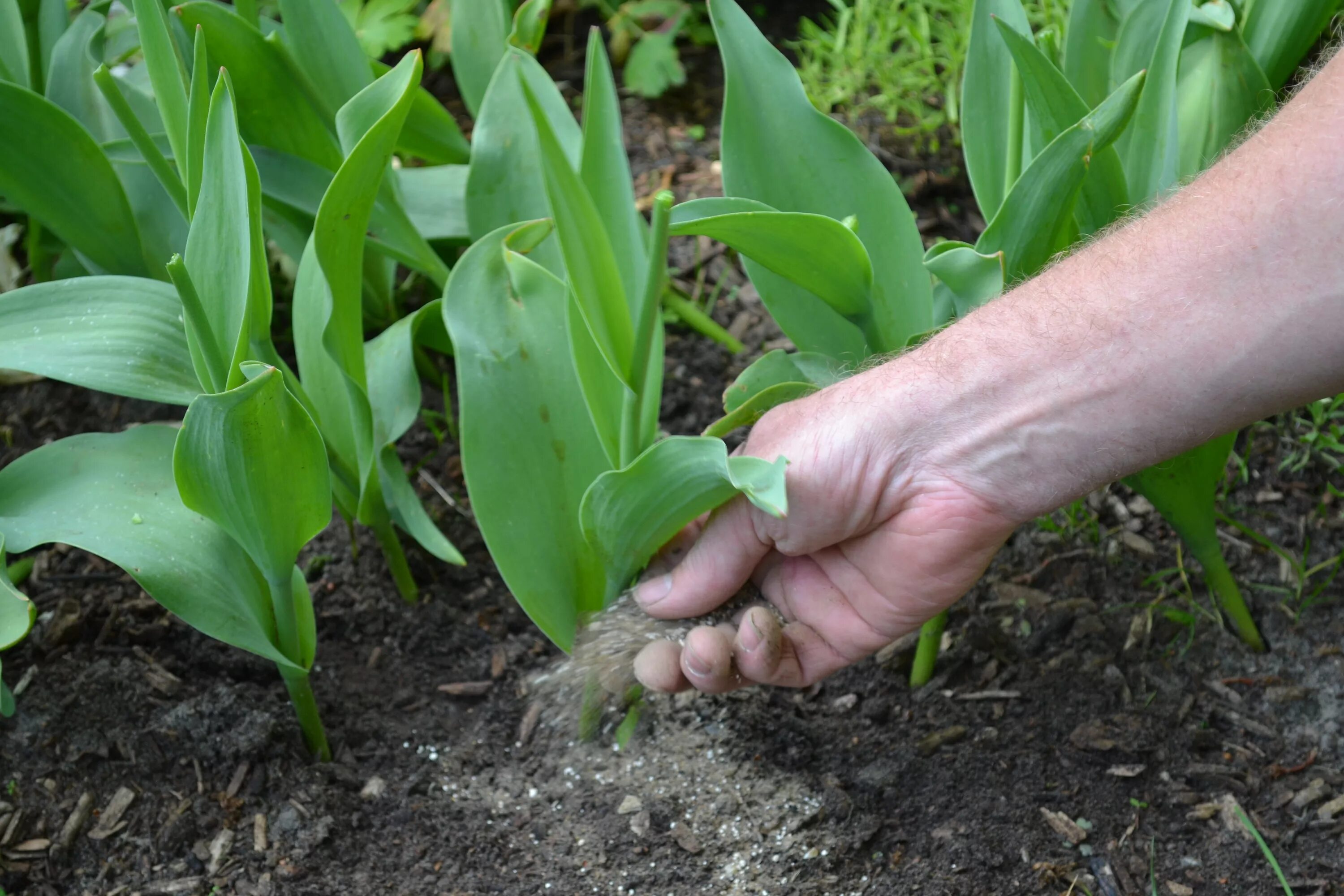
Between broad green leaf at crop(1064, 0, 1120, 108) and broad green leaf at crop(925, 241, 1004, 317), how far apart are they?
40 cm

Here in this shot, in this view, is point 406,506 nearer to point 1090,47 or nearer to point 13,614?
point 13,614

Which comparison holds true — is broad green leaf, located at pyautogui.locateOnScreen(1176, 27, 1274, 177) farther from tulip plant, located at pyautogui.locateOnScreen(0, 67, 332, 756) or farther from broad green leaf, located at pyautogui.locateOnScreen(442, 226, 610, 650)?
tulip plant, located at pyautogui.locateOnScreen(0, 67, 332, 756)

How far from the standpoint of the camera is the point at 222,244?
111cm

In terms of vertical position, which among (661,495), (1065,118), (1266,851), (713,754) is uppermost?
(1065,118)

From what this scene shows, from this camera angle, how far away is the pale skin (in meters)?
0.98

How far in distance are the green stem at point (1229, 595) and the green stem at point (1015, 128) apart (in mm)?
542

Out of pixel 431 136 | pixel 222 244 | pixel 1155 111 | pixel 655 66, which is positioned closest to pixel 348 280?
pixel 222 244

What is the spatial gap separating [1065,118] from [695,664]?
73 cm

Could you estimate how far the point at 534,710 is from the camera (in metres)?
1.51

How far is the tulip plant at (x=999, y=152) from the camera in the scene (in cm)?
128

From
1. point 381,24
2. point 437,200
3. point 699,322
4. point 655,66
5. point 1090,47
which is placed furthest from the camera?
point 655,66

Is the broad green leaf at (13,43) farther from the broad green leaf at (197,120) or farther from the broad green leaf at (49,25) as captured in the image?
the broad green leaf at (197,120)

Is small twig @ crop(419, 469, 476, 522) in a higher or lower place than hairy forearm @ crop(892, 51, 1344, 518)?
lower

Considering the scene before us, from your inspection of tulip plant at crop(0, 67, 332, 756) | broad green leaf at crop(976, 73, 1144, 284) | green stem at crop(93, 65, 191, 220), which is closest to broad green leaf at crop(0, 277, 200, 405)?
tulip plant at crop(0, 67, 332, 756)
